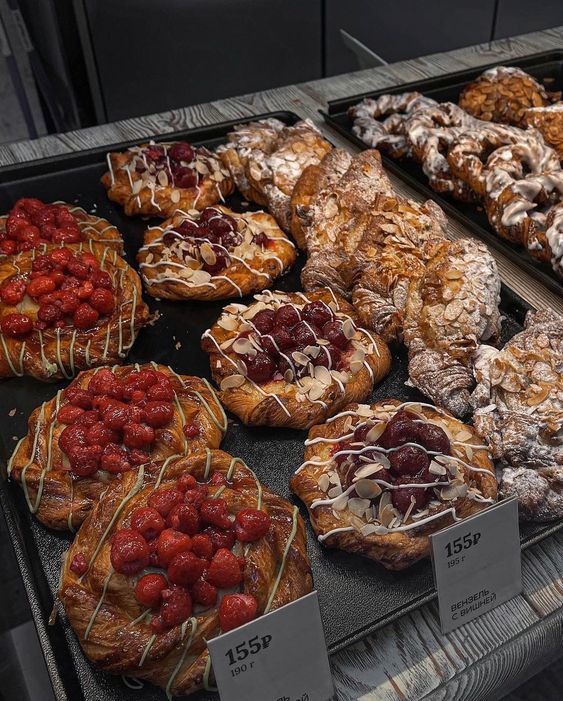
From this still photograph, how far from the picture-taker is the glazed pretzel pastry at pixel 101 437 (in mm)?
2305

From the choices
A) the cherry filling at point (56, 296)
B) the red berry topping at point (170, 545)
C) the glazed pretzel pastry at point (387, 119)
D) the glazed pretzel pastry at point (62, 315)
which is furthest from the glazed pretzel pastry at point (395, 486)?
the glazed pretzel pastry at point (387, 119)

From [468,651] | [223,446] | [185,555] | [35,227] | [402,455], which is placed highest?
[185,555]

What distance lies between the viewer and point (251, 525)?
1898 millimetres

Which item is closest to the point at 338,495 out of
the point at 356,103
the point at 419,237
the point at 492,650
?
the point at 492,650

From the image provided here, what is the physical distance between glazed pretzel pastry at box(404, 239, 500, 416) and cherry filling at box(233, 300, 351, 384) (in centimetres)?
29

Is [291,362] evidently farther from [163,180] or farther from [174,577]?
[163,180]

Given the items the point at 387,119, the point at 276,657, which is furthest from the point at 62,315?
the point at 387,119

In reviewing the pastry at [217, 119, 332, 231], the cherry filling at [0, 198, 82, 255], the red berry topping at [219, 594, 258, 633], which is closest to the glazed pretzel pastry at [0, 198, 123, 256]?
the cherry filling at [0, 198, 82, 255]

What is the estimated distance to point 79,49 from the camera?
5.40 meters

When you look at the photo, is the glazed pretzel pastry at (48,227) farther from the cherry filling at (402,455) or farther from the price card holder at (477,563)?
the price card holder at (477,563)

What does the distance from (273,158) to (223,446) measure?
1.72 metres

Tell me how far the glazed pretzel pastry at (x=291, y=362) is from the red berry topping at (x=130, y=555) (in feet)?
2.75

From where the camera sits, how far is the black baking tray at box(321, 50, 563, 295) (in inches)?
124

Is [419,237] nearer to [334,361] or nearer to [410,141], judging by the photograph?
[334,361]
